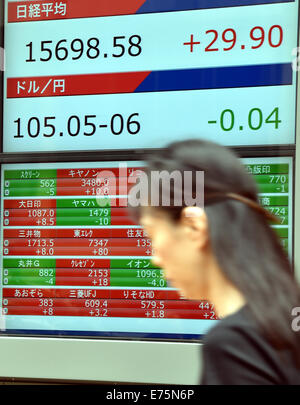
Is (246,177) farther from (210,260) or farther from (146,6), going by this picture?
(146,6)

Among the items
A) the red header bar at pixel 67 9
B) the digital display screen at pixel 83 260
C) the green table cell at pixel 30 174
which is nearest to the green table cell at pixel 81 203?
the digital display screen at pixel 83 260

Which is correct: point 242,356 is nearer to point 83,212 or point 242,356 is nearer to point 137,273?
point 137,273

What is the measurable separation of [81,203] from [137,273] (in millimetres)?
341

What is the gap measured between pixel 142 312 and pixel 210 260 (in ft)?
4.26

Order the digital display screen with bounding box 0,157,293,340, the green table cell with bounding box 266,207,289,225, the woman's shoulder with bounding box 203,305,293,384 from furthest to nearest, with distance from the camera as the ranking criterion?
the digital display screen with bounding box 0,157,293,340 → the green table cell with bounding box 266,207,289,225 → the woman's shoulder with bounding box 203,305,293,384

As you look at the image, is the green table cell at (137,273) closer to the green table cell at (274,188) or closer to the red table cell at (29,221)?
the red table cell at (29,221)

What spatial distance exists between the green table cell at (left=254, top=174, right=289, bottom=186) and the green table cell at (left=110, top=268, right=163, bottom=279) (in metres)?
0.49

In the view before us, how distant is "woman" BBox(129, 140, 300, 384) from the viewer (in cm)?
108

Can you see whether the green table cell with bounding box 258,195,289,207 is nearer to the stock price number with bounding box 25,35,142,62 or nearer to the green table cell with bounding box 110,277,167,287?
the green table cell with bounding box 110,277,167,287

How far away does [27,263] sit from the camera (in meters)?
2.61

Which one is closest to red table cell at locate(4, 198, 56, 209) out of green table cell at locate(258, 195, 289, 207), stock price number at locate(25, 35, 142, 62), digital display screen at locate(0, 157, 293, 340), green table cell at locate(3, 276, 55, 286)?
digital display screen at locate(0, 157, 293, 340)

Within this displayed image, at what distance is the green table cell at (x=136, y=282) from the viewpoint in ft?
8.12
